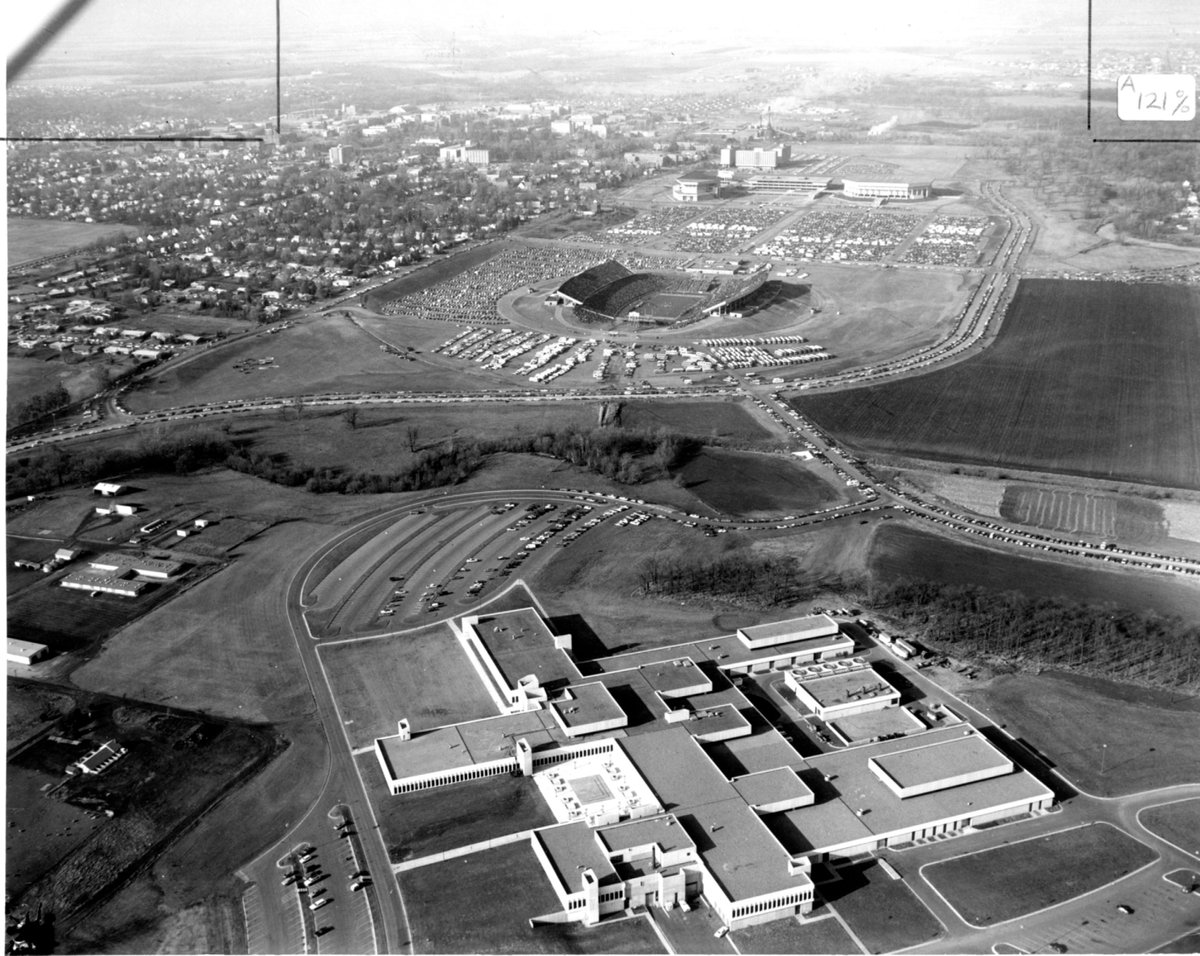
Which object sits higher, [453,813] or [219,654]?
[219,654]

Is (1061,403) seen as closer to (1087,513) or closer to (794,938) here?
(1087,513)

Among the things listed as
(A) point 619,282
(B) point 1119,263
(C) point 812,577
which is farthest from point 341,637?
(B) point 1119,263

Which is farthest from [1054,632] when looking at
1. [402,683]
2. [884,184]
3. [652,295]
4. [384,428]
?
[884,184]

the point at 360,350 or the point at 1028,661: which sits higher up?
the point at 360,350

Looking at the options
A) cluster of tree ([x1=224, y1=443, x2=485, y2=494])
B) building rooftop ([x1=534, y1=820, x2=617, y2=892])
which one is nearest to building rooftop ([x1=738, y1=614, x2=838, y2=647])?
building rooftop ([x1=534, y1=820, x2=617, y2=892])

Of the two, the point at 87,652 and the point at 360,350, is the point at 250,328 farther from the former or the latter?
the point at 87,652
